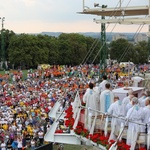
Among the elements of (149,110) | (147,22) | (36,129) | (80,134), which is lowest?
(36,129)

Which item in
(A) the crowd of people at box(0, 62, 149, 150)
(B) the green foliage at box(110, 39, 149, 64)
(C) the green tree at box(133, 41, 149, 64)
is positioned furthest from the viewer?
(C) the green tree at box(133, 41, 149, 64)

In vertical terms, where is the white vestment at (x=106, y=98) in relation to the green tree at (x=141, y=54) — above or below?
below

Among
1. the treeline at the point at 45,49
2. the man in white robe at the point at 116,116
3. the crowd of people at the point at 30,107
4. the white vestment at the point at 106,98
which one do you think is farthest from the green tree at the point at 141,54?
the man in white robe at the point at 116,116

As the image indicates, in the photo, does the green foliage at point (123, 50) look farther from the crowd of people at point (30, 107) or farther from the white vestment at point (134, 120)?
the white vestment at point (134, 120)

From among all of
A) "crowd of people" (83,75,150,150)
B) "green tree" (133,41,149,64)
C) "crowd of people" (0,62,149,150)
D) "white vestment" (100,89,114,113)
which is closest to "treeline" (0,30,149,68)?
"green tree" (133,41,149,64)

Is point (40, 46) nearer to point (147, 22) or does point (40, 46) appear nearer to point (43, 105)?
point (43, 105)

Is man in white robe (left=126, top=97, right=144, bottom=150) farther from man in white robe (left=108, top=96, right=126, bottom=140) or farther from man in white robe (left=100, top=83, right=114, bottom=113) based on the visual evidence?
man in white robe (left=100, top=83, right=114, bottom=113)

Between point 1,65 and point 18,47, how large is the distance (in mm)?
5128

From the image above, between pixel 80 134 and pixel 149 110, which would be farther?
pixel 80 134

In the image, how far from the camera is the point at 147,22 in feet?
47.3

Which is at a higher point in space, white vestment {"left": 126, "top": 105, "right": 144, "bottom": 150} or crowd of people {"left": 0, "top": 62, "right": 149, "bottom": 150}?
white vestment {"left": 126, "top": 105, "right": 144, "bottom": 150}

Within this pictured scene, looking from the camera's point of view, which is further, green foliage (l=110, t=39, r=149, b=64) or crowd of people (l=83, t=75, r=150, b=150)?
green foliage (l=110, t=39, r=149, b=64)

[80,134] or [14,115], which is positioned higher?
[80,134]

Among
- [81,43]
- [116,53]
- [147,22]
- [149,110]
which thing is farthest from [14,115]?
[116,53]
